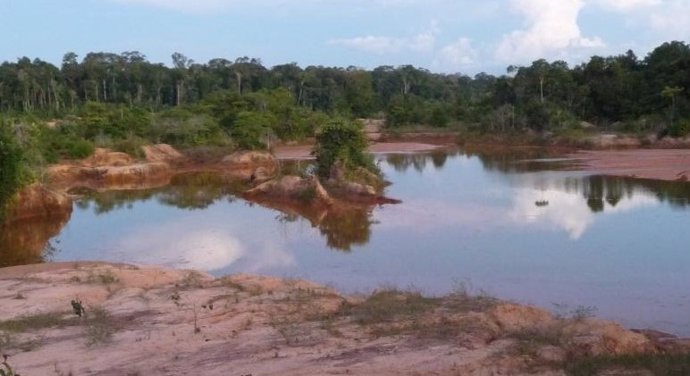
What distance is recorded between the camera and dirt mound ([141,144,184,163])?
166 ft

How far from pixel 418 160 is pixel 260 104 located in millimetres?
15425

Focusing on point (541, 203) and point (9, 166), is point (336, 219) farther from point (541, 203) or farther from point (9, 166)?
point (9, 166)

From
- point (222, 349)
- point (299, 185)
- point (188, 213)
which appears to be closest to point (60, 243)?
point (188, 213)

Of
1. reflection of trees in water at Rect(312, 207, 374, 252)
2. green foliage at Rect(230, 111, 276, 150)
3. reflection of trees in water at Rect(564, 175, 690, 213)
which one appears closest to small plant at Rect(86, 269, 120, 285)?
reflection of trees in water at Rect(312, 207, 374, 252)

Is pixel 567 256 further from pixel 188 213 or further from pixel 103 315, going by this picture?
pixel 188 213

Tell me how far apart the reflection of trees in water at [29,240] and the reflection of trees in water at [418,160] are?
22952mm

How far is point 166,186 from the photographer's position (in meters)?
40.9

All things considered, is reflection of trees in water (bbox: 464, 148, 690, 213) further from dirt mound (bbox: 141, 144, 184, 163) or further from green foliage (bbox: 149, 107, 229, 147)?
dirt mound (bbox: 141, 144, 184, 163)

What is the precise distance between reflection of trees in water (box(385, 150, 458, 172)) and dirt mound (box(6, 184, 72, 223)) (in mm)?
21443

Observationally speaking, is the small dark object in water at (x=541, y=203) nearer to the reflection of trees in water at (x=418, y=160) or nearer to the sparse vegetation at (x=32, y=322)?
the reflection of trees in water at (x=418, y=160)

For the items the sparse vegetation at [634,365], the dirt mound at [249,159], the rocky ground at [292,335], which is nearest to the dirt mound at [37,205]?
the rocky ground at [292,335]

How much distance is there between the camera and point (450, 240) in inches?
875

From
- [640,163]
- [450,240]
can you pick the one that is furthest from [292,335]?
[640,163]

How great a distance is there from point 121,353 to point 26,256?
13.0 metres
